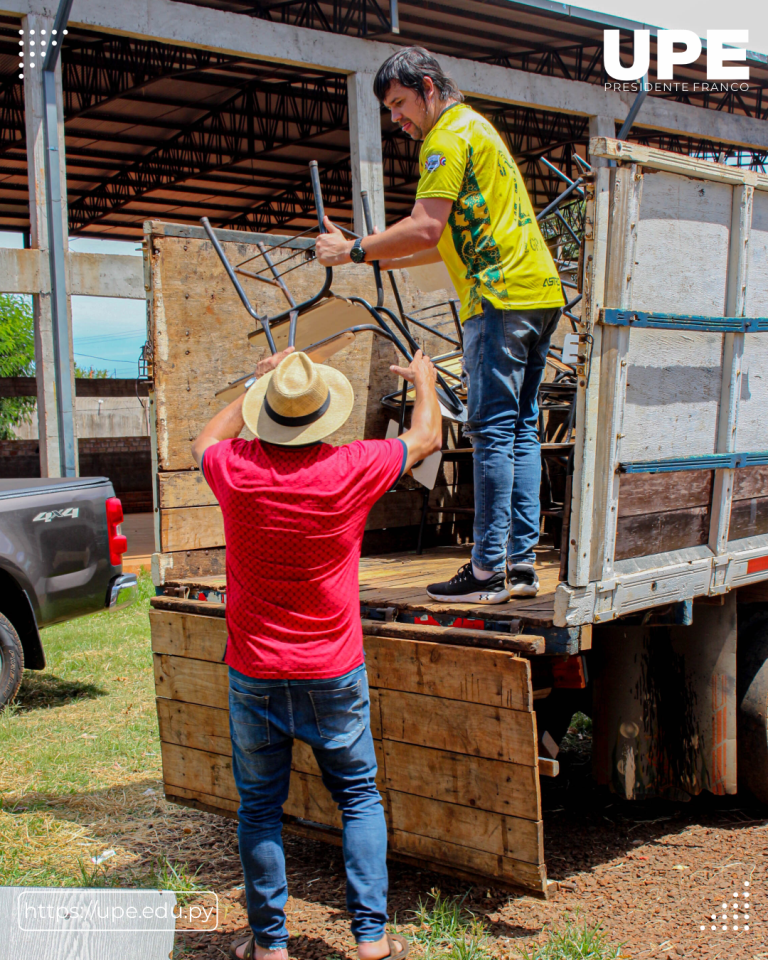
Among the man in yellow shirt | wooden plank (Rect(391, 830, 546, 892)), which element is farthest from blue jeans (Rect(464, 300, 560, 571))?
wooden plank (Rect(391, 830, 546, 892))

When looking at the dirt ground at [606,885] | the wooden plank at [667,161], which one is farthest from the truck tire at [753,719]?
the wooden plank at [667,161]

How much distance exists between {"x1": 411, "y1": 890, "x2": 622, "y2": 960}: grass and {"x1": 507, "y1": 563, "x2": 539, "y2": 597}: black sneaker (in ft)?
3.43

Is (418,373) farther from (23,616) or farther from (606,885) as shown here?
(23,616)

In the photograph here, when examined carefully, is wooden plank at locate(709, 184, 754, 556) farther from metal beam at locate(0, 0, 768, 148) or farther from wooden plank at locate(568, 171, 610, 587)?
metal beam at locate(0, 0, 768, 148)

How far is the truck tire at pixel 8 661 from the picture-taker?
18.0 ft

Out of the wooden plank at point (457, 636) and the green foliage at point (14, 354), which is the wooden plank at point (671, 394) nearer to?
the wooden plank at point (457, 636)

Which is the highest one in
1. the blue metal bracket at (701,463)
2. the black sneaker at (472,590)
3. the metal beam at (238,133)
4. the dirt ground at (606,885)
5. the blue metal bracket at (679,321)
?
the metal beam at (238,133)

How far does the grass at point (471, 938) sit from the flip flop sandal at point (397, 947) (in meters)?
0.09

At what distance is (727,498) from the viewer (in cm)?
331

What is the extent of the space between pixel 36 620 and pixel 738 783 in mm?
4115

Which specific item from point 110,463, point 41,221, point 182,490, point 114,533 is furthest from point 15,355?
point 182,490

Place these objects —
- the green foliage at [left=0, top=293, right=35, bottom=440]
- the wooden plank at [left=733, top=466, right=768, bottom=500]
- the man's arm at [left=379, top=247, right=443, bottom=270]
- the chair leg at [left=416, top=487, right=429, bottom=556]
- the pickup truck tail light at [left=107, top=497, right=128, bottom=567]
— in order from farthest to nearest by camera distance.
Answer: the green foliage at [left=0, top=293, right=35, bottom=440] → the pickup truck tail light at [left=107, top=497, right=128, bottom=567] → the chair leg at [left=416, top=487, right=429, bottom=556] → the man's arm at [left=379, top=247, right=443, bottom=270] → the wooden plank at [left=733, top=466, right=768, bottom=500]

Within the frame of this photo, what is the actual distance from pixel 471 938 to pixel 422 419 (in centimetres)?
165

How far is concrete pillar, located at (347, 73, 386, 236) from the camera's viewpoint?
12086mm
